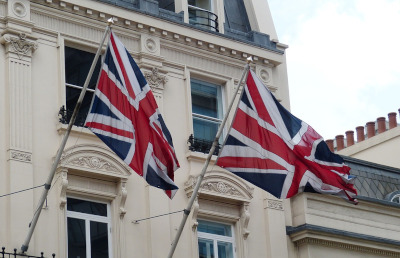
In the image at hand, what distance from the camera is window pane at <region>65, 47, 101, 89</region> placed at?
95.8 ft

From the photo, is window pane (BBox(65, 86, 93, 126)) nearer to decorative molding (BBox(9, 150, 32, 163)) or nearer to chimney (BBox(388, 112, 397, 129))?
decorative molding (BBox(9, 150, 32, 163))

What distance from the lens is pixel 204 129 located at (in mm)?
31344

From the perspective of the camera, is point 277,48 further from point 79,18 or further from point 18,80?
point 18,80

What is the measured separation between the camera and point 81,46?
96.9ft

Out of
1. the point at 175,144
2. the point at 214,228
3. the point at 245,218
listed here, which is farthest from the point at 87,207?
the point at 245,218

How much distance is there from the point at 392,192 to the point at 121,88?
12.6 meters

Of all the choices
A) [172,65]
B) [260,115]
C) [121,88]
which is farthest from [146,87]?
[172,65]

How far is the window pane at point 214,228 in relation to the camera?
1187 inches

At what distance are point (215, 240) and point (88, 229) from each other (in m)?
3.87

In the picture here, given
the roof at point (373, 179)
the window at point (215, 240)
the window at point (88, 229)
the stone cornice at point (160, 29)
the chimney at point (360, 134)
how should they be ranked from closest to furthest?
the window at point (88, 229)
the stone cornice at point (160, 29)
the window at point (215, 240)
the roof at point (373, 179)
the chimney at point (360, 134)

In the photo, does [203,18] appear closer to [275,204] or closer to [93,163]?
[275,204]

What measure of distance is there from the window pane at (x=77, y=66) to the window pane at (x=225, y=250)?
5120mm

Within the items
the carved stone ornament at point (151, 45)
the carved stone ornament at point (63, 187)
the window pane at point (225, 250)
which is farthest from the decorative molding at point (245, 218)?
the carved stone ornament at point (63, 187)

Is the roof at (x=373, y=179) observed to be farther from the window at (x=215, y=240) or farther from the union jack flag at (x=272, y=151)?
the union jack flag at (x=272, y=151)
